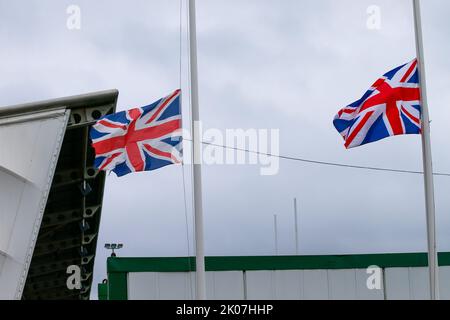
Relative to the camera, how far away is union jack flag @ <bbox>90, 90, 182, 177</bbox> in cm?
1831

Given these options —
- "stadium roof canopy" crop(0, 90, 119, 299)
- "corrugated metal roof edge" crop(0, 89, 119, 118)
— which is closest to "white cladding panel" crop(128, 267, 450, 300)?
"stadium roof canopy" crop(0, 90, 119, 299)

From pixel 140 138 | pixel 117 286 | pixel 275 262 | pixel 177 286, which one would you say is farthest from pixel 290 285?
pixel 140 138

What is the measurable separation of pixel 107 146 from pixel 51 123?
4702 millimetres

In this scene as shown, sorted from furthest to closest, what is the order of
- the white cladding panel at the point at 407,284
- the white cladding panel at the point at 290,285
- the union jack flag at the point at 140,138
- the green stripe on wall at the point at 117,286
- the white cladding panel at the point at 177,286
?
→ the white cladding panel at the point at 407,284
the white cladding panel at the point at 290,285
the white cladding panel at the point at 177,286
the green stripe on wall at the point at 117,286
the union jack flag at the point at 140,138

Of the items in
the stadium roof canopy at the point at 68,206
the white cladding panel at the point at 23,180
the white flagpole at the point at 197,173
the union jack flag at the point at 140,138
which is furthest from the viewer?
the stadium roof canopy at the point at 68,206

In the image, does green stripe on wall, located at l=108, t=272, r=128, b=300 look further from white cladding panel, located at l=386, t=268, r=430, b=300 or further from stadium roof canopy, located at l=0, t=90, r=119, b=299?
white cladding panel, located at l=386, t=268, r=430, b=300

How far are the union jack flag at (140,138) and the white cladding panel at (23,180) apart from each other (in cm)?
436

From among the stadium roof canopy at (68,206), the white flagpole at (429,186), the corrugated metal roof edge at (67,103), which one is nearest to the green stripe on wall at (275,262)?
the stadium roof canopy at (68,206)

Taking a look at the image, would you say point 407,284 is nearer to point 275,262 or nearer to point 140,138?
point 275,262

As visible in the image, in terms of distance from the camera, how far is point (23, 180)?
22.9 metres

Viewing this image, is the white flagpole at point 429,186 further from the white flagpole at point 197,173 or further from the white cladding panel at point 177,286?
the white cladding panel at point 177,286

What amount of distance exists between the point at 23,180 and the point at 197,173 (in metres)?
6.24

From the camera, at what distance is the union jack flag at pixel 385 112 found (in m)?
18.5
